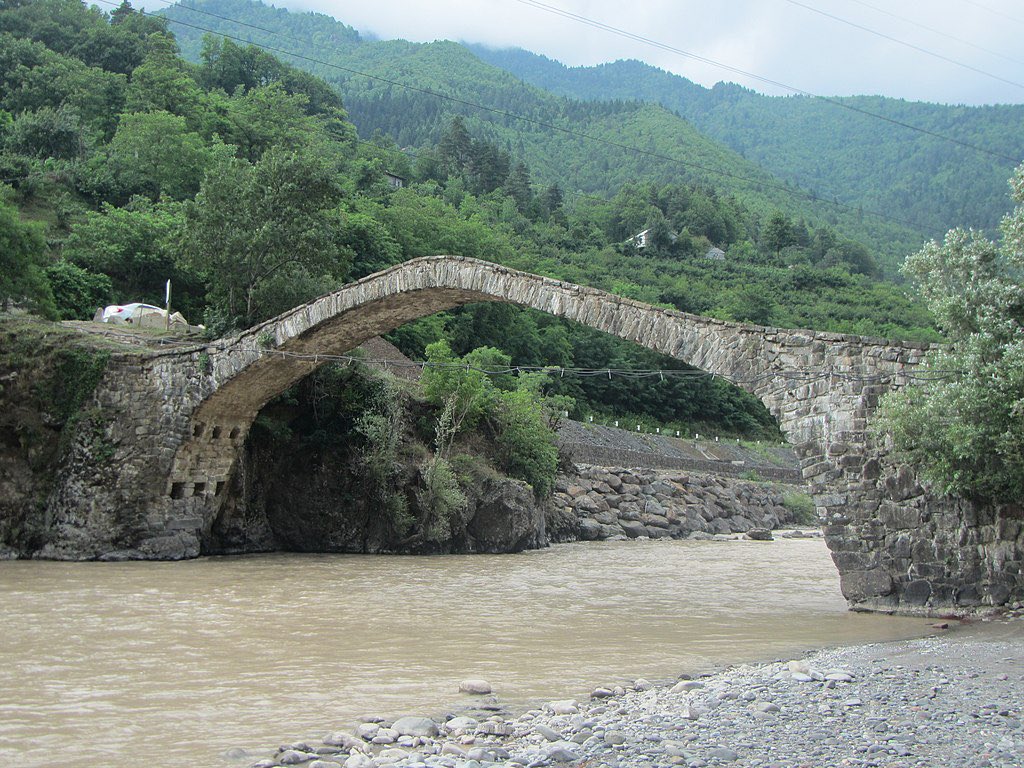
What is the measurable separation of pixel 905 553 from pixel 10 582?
458 inches

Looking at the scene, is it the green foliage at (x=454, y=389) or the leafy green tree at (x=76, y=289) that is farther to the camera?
the leafy green tree at (x=76, y=289)

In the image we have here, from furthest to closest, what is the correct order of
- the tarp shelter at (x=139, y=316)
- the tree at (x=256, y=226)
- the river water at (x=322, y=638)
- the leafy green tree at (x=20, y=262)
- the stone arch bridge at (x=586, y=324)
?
the tarp shelter at (x=139, y=316) < the leafy green tree at (x=20, y=262) < the tree at (x=256, y=226) < the stone arch bridge at (x=586, y=324) < the river water at (x=322, y=638)

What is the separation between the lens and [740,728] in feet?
18.7

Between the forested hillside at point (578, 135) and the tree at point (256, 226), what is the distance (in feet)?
201

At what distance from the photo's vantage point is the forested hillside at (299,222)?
19.6 m

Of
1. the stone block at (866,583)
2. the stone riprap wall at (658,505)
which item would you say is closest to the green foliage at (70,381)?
the stone riprap wall at (658,505)

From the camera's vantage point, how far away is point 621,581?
52.0ft

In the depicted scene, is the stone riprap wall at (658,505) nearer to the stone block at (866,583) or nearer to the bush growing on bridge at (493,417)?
the bush growing on bridge at (493,417)

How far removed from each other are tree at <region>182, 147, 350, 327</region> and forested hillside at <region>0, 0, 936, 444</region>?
0.03 metres

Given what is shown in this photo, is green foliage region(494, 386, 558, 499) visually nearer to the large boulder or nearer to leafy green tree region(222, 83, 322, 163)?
the large boulder

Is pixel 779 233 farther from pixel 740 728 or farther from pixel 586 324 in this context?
pixel 740 728

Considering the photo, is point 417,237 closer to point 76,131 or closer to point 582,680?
point 76,131

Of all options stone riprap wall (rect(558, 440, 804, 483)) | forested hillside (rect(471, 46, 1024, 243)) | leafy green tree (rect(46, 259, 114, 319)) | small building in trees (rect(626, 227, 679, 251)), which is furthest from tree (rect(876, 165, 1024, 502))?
small building in trees (rect(626, 227, 679, 251))

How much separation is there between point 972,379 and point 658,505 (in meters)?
19.1
